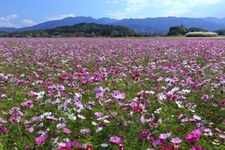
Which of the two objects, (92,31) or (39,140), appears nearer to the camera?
(39,140)

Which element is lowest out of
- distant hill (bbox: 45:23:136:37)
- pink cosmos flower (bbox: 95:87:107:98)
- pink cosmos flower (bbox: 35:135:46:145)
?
distant hill (bbox: 45:23:136:37)

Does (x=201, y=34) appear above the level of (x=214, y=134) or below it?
below

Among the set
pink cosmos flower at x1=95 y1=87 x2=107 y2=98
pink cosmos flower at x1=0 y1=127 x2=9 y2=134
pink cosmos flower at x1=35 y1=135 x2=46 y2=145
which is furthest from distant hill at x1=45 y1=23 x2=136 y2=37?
pink cosmos flower at x1=35 y1=135 x2=46 y2=145

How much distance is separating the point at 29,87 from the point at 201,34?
207 feet

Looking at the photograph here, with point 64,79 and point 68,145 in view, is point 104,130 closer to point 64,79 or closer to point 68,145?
point 68,145

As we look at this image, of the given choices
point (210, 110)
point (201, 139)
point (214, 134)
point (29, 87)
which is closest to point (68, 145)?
point (201, 139)

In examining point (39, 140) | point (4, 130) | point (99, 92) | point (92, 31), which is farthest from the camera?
point (92, 31)

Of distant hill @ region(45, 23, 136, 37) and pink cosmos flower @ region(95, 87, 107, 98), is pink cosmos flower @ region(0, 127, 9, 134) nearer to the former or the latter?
pink cosmos flower @ region(95, 87, 107, 98)

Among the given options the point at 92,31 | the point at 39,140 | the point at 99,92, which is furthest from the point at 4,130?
the point at 92,31

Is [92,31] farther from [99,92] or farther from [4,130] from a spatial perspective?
[4,130]

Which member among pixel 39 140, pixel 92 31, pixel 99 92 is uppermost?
pixel 99 92

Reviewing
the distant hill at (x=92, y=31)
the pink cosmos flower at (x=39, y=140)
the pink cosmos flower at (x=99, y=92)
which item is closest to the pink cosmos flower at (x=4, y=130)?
the pink cosmos flower at (x=39, y=140)

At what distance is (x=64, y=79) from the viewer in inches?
404

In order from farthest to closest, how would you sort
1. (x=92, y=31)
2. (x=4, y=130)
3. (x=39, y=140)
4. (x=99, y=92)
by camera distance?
1. (x=92, y=31)
2. (x=99, y=92)
3. (x=4, y=130)
4. (x=39, y=140)
